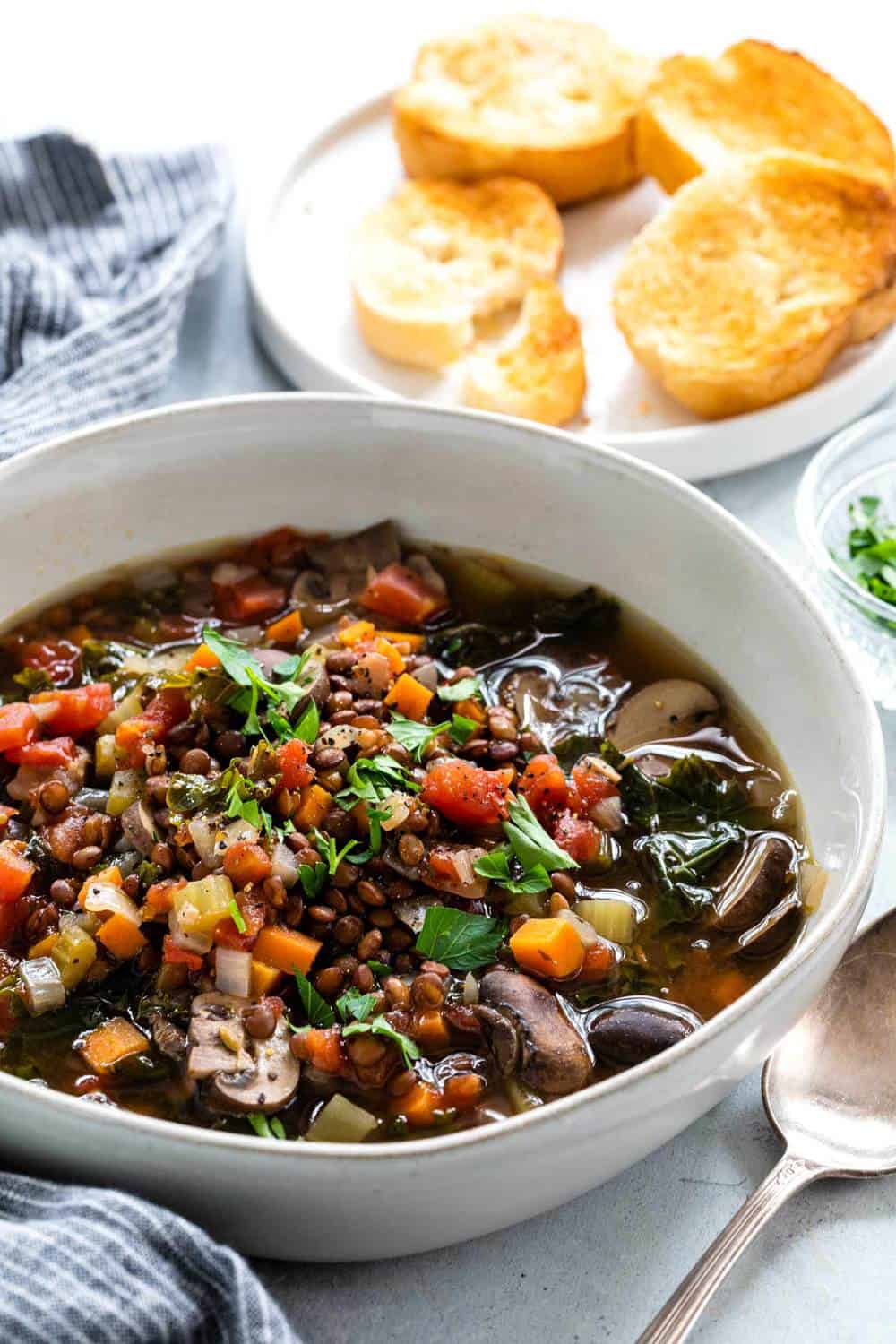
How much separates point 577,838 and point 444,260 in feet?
8.12

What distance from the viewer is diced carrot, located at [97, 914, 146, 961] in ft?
9.82

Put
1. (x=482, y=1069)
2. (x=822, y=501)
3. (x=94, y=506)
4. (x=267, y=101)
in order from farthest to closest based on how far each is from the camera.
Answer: (x=267, y=101), (x=822, y=501), (x=94, y=506), (x=482, y=1069)

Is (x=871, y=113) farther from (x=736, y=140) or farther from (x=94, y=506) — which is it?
(x=94, y=506)

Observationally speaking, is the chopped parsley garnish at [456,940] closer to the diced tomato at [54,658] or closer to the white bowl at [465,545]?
the white bowl at [465,545]

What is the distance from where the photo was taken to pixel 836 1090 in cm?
300

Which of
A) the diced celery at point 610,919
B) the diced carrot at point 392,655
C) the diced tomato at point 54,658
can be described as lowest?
the diced tomato at point 54,658

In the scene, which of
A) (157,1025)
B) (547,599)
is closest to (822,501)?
(547,599)

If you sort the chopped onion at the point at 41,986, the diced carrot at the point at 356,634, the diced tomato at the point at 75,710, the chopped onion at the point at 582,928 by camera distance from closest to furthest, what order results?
the chopped onion at the point at 41,986, the chopped onion at the point at 582,928, the diced tomato at the point at 75,710, the diced carrot at the point at 356,634

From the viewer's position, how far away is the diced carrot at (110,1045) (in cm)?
293

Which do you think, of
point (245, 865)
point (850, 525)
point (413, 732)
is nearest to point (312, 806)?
point (245, 865)

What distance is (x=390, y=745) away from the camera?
3236mm

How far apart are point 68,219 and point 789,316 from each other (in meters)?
2.43

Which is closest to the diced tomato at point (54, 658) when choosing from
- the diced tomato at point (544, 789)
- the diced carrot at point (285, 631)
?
the diced carrot at point (285, 631)

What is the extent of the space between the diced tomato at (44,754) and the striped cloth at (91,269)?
1.07 meters
